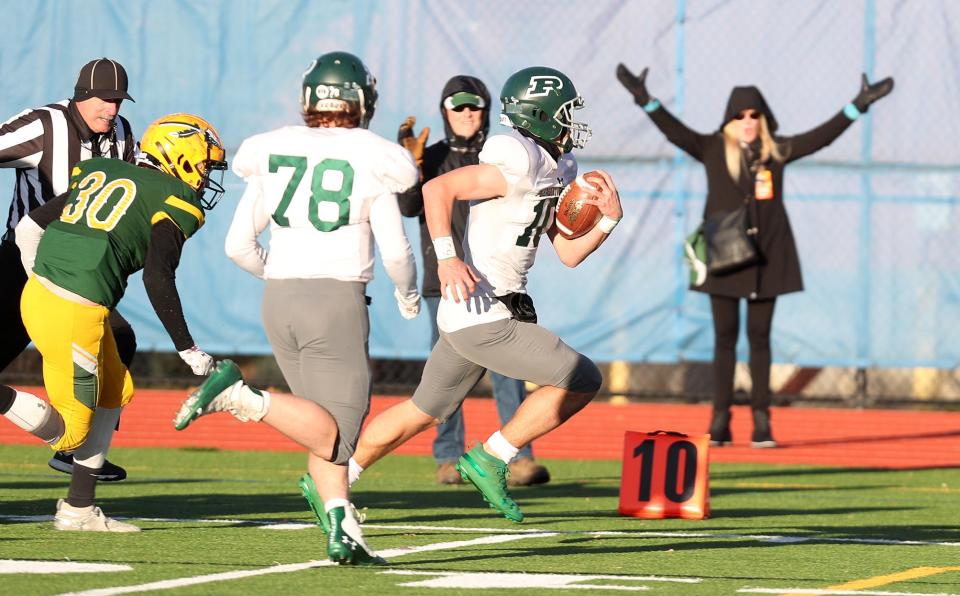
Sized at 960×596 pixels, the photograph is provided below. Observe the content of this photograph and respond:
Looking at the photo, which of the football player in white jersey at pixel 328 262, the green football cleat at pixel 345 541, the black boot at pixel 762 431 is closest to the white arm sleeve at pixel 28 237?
the football player in white jersey at pixel 328 262

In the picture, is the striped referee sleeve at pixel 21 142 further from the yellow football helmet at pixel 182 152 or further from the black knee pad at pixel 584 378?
the black knee pad at pixel 584 378

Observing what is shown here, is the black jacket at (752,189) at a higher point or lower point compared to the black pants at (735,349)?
higher

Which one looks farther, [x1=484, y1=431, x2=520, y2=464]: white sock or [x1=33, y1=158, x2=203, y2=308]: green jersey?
[x1=484, y1=431, x2=520, y2=464]: white sock

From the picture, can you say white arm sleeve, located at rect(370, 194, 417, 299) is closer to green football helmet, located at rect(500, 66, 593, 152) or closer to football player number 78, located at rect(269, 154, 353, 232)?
football player number 78, located at rect(269, 154, 353, 232)

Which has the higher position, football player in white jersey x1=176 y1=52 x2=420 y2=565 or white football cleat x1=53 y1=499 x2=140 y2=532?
football player in white jersey x1=176 y1=52 x2=420 y2=565

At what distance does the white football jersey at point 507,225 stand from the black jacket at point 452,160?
2.42m

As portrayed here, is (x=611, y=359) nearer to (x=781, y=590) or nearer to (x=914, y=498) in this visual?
(x=914, y=498)

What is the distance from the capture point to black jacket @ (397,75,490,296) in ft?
31.7

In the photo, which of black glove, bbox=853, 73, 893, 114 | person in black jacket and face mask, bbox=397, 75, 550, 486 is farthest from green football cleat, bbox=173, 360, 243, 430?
black glove, bbox=853, 73, 893, 114

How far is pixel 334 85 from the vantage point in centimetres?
605

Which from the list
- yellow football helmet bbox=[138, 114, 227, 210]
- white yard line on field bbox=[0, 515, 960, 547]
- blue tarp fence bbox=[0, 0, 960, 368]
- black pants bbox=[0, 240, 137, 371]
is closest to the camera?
yellow football helmet bbox=[138, 114, 227, 210]

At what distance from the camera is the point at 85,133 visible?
7.98m

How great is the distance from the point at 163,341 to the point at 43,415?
7701mm

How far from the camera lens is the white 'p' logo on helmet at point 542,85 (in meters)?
7.15
